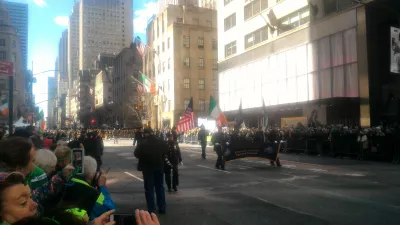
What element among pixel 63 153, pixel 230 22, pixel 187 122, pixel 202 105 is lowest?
pixel 63 153

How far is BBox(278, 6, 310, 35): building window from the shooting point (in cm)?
3397

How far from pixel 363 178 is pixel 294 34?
23.8m

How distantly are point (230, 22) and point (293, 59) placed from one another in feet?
51.5

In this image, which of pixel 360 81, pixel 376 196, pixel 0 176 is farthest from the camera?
pixel 360 81

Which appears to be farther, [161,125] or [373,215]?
[161,125]

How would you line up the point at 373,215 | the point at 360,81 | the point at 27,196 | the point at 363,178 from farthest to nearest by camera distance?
the point at 360,81 → the point at 363,178 → the point at 373,215 → the point at 27,196

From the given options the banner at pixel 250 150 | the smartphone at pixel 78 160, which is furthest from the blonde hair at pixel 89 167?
the banner at pixel 250 150

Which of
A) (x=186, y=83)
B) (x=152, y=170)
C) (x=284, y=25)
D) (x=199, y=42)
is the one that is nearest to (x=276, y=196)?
(x=152, y=170)

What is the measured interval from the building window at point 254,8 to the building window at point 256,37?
2115 mm

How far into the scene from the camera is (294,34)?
3531 cm

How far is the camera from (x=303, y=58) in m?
34.1

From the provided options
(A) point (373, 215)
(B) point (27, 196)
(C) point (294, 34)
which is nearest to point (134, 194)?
(A) point (373, 215)

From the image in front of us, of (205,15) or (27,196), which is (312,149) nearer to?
(27,196)

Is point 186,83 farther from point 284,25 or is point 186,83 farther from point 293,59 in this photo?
point 293,59
